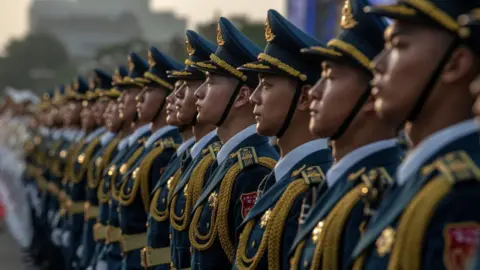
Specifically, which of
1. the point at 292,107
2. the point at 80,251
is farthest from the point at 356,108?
the point at 80,251

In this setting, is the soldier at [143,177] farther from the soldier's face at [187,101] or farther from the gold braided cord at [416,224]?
the gold braided cord at [416,224]

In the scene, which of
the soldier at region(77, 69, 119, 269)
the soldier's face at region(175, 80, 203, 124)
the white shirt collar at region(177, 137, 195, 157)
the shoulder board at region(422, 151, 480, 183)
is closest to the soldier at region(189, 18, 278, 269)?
the soldier's face at region(175, 80, 203, 124)

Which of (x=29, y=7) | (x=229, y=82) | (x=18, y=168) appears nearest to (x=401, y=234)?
(x=229, y=82)

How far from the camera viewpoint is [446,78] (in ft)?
10.7

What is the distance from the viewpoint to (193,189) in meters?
6.09

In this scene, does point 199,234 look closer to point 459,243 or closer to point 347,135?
point 347,135

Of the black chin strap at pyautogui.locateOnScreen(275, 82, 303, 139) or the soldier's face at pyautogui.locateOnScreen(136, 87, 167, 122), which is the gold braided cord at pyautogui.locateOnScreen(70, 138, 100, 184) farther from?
the black chin strap at pyautogui.locateOnScreen(275, 82, 303, 139)

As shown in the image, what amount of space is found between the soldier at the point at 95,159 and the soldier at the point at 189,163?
274 centimetres

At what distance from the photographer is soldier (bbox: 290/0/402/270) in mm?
3889

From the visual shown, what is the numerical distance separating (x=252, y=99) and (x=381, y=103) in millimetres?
1561

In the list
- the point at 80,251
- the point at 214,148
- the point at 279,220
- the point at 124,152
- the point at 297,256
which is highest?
the point at 124,152

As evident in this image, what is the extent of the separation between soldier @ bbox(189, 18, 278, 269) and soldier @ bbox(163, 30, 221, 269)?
10.1 inches

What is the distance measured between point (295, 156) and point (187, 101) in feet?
6.34

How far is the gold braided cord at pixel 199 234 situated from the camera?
5.53 metres
